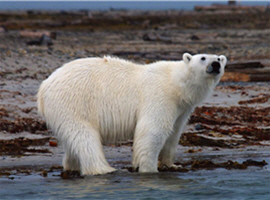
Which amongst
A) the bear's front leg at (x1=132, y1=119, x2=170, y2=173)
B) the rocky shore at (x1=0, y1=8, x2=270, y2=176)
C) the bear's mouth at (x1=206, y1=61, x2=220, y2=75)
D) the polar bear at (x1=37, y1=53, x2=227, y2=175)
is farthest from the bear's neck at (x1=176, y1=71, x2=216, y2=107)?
the rocky shore at (x1=0, y1=8, x2=270, y2=176)

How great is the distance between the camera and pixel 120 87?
6.48 meters

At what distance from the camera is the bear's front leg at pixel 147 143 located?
20.5 feet

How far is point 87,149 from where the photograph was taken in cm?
611

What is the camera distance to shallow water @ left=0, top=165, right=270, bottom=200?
600 cm

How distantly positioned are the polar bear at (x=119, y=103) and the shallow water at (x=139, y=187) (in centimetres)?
16

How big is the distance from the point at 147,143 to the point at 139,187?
1.65 feet

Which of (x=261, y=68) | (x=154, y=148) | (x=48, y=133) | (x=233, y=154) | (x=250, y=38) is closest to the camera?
(x=154, y=148)

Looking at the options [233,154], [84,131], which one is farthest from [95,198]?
[233,154]

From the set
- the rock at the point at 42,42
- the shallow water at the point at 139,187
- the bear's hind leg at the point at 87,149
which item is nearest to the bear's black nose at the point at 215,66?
the shallow water at the point at 139,187

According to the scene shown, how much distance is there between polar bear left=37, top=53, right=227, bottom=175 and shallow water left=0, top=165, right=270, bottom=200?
16cm

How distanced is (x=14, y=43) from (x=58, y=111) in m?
12.2

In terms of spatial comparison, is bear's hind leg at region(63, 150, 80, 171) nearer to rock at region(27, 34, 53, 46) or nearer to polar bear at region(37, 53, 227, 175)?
polar bear at region(37, 53, 227, 175)

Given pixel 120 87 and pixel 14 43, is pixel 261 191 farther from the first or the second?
pixel 14 43

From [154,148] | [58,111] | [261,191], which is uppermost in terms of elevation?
[58,111]
